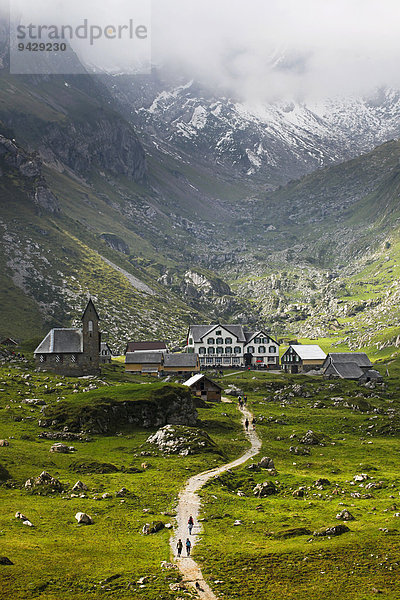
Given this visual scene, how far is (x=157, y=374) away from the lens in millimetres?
150250

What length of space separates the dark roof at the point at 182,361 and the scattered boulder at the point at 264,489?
10270 centimetres

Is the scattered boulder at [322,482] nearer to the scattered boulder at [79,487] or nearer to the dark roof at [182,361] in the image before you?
the scattered boulder at [79,487]

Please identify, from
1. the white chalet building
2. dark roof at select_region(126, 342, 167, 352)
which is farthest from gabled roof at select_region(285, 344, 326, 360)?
dark roof at select_region(126, 342, 167, 352)

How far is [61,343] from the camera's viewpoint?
383 feet

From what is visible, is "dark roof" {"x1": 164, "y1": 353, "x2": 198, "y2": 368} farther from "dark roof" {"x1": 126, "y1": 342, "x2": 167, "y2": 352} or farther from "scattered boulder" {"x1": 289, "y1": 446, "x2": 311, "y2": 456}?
"scattered boulder" {"x1": 289, "y1": 446, "x2": 311, "y2": 456}

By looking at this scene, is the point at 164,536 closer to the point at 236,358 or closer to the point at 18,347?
the point at 18,347

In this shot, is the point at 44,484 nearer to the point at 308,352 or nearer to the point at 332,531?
the point at 332,531

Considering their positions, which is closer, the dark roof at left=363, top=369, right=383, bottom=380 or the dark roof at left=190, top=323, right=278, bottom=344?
the dark roof at left=363, top=369, right=383, bottom=380

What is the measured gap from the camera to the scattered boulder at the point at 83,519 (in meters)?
36.5

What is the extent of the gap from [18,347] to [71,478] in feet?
321

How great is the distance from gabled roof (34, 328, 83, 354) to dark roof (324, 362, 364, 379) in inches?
2872

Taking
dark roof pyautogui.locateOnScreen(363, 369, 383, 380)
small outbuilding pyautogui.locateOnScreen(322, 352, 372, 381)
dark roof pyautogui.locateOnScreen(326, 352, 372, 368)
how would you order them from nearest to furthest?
dark roof pyautogui.locateOnScreen(363, 369, 383, 380)
small outbuilding pyautogui.locateOnScreen(322, 352, 372, 381)
dark roof pyautogui.locateOnScreen(326, 352, 372, 368)

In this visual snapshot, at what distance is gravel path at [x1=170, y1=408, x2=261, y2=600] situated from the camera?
2760 centimetres

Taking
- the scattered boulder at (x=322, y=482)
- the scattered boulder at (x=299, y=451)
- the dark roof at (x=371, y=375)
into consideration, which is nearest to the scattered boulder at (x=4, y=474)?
the scattered boulder at (x=322, y=482)
